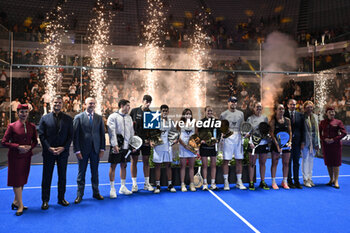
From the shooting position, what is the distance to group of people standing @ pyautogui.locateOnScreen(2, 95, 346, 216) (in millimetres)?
4043

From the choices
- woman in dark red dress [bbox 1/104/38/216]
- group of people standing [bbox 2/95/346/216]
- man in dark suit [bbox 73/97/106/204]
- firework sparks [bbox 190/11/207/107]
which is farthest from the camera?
firework sparks [bbox 190/11/207/107]

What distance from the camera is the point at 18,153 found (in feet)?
12.6

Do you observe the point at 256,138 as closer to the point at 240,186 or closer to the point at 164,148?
the point at 240,186

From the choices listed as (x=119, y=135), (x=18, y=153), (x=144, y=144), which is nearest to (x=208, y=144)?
(x=144, y=144)

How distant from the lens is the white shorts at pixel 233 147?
502 centimetres

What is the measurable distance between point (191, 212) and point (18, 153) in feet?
8.31

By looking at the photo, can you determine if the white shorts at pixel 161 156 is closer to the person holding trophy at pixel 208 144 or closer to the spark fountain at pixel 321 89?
the person holding trophy at pixel 208 144

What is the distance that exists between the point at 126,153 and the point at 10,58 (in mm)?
5963

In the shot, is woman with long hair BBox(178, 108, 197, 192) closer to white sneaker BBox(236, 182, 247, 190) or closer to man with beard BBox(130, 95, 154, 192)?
man with beard BBox(130, 95, 154, 192)

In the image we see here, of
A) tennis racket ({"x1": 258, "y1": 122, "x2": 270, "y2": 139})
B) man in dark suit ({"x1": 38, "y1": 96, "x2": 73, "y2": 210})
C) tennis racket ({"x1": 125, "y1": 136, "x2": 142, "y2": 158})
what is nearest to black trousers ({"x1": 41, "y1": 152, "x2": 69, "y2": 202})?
man in dark suit ({"x1": 38, "y1": 96, "x2": 73, "y2": 210})

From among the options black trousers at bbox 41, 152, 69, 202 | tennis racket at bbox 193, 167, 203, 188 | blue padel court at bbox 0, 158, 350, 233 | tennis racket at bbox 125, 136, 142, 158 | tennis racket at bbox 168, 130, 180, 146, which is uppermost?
tennis racket at bbox 168, 130, 180, 146

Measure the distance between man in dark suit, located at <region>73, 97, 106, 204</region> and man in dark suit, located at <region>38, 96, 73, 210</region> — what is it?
19cm

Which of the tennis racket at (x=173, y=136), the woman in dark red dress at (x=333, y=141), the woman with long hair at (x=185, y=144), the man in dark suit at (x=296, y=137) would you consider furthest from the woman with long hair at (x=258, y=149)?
the tennis racket at (x=173, y=136)

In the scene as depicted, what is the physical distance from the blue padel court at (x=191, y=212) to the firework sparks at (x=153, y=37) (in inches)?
196
